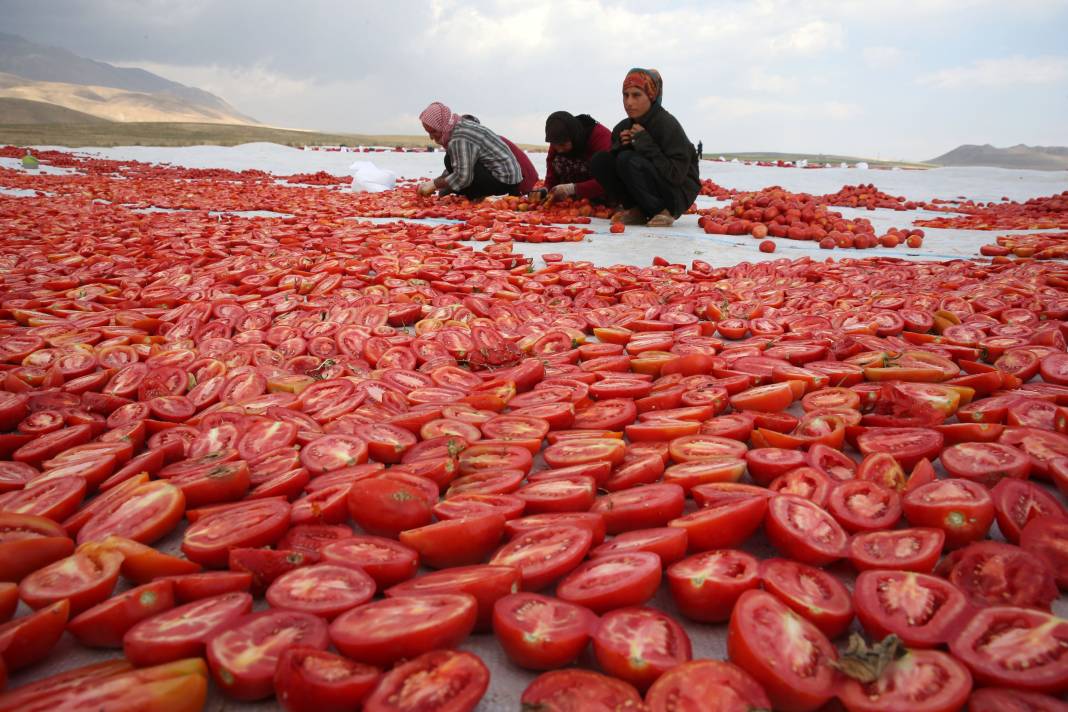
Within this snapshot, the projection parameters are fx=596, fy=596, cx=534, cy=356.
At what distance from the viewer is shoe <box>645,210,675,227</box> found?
21.3 feet

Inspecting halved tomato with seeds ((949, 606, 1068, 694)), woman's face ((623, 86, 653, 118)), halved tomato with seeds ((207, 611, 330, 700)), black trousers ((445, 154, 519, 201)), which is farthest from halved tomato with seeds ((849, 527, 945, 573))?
black trousers ((445, 154, 519, 201))

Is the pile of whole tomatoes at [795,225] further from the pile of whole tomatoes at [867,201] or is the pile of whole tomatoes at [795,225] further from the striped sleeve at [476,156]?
the striped sleeve at [476,156]

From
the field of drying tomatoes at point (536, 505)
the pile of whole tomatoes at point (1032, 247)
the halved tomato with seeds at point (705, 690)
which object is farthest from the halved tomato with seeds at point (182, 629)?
the pile of whole tomatoes at point (1032, 247)

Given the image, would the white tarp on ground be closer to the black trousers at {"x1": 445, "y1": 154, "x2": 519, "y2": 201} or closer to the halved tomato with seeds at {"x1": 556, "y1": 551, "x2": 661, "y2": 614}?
the black trousers at {"x1": 445, "y1": 154, "x2": 519, "y2": 201}

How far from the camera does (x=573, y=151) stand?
7766 mm

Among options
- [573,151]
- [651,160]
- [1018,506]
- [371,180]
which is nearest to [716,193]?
[573,151]

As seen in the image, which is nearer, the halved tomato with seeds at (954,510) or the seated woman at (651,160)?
the halved tomato with seeds at (954,510)

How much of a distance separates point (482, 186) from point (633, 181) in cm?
284

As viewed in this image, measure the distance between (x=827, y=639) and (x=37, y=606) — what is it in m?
1.38

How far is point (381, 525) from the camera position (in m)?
1.32

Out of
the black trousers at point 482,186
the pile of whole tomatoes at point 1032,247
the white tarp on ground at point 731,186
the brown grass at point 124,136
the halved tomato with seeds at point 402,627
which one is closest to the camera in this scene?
the halved tomato with seeds at point 402,627

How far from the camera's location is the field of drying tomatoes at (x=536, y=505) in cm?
92

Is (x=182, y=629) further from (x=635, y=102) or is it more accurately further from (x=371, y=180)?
(x=371, y=180)

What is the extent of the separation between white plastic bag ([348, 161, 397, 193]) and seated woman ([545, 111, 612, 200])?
405cm
